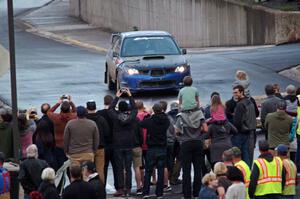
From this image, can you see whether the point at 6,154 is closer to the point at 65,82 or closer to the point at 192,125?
the point at 192,125

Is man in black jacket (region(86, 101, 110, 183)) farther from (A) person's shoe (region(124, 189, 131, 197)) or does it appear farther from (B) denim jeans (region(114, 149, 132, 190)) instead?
(A) person's shoe (region(124, 189, 131, 197))

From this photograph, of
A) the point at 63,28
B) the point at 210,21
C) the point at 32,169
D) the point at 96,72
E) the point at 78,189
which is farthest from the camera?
the point at 63,28

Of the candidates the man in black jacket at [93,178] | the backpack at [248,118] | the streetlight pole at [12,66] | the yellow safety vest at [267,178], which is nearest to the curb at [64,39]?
the backpack at [248,118]

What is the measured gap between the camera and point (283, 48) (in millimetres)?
36812

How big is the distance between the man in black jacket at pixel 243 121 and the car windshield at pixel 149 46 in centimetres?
1014

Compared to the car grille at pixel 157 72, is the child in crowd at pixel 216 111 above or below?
below

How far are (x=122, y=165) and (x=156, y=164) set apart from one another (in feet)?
2.11

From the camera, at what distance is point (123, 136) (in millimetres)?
17984

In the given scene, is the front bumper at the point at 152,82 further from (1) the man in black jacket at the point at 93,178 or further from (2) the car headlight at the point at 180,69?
(1) the man in black jacket at the point at 93,178

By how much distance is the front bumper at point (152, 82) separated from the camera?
1078 inches

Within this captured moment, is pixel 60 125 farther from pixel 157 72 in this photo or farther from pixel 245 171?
pixel 157 72

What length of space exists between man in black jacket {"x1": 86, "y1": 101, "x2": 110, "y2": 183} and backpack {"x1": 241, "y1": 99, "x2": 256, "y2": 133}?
7.72 feet

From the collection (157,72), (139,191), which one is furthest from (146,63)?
(139,191)

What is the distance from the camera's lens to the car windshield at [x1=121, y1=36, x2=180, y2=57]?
28.4 m
